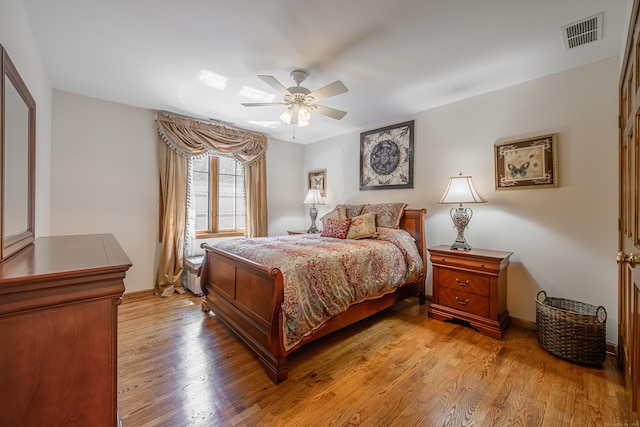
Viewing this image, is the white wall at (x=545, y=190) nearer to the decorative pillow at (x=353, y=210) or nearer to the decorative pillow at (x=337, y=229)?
the decorative pillow at (x=353, y=210)

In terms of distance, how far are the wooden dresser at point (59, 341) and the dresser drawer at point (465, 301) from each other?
2813mm

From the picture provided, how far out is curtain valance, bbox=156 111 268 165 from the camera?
358 cm

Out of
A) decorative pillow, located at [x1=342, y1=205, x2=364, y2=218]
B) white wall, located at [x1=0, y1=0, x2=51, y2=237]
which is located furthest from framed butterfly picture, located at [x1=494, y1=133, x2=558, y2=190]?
white wall, located at [x1=0, y1=0, x2=51, y2=237]

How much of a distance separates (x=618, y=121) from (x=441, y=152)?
148 cm

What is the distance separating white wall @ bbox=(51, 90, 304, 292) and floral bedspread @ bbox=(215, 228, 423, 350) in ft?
5.12

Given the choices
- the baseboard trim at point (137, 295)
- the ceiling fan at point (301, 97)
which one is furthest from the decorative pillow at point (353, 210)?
the baseboard trim at point (137, 295)

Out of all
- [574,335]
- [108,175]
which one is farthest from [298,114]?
[574,335]

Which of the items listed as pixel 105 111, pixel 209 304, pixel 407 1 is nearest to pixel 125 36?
pixel 105 111

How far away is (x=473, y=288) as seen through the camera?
8.55 ft

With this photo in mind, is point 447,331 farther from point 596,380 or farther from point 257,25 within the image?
point 257,25

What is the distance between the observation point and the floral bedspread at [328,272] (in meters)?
1.85

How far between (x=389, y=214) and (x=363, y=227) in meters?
0.47

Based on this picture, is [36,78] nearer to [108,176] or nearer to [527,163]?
[108,176]

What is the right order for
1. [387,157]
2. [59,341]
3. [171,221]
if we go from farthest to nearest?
[387,157], [171,221], [59,341]
